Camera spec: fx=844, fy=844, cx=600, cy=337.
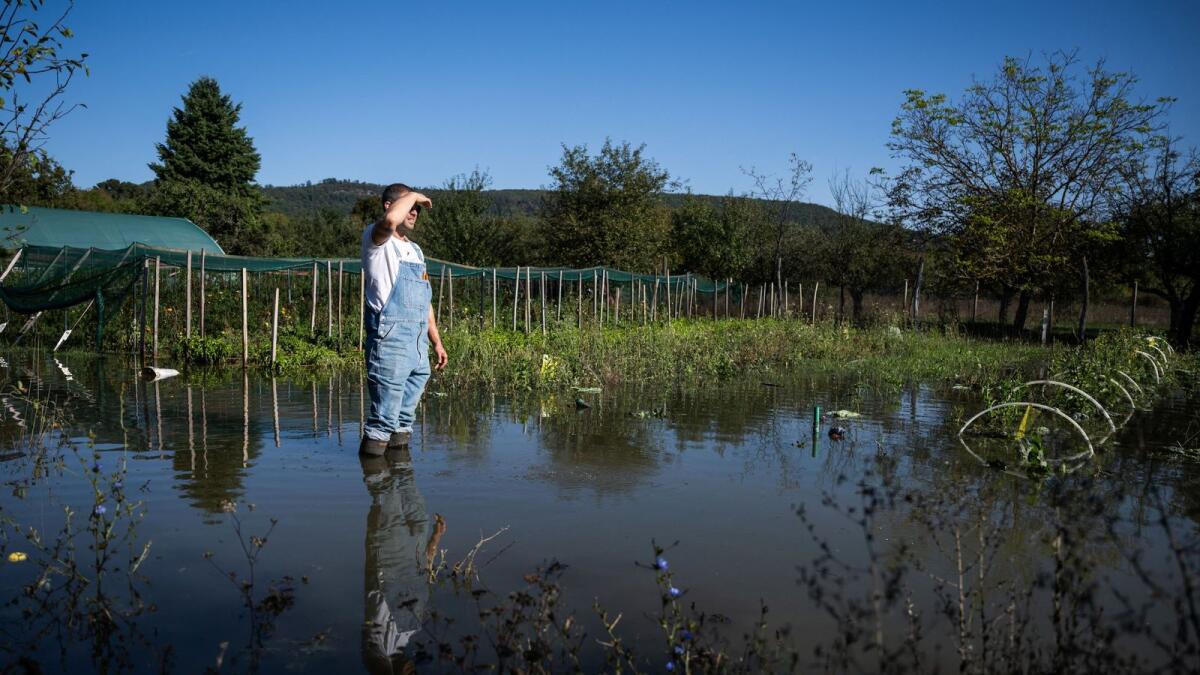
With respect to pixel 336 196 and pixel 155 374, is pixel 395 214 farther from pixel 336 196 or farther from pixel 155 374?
pixel 336 196

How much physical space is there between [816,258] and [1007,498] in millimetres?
30612

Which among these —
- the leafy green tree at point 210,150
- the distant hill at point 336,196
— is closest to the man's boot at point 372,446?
the leafy green tree at point 210,150

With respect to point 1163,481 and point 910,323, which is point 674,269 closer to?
point 910,323

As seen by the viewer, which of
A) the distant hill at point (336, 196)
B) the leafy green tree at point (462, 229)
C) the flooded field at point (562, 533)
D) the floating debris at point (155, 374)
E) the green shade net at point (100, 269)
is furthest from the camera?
the distant hill at point (336, 196)

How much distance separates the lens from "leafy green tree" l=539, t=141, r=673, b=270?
28516 millimetres

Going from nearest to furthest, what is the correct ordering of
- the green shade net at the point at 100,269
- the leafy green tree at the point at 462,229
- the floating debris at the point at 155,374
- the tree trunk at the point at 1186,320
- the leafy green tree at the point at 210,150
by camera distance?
the floating debris at the point at 155,374
the green shade net at the point at 100,269
the tree trunk at the point at 1186,320
the leafy green tree at the point at 462,229
the leafy green tree at the point at 210,150

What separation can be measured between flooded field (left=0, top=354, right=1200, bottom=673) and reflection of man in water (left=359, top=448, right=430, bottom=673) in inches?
0.6

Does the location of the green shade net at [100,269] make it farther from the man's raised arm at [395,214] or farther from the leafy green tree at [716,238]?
the leafy green tree at [716,238]

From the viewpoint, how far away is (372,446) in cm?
561

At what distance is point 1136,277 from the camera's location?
90.0ft

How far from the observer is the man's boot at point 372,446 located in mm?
5594

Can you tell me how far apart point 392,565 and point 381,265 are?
83.8 inches

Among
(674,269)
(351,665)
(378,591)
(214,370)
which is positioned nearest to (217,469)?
(378,591)

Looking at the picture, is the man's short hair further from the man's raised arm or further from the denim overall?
the denim overall
